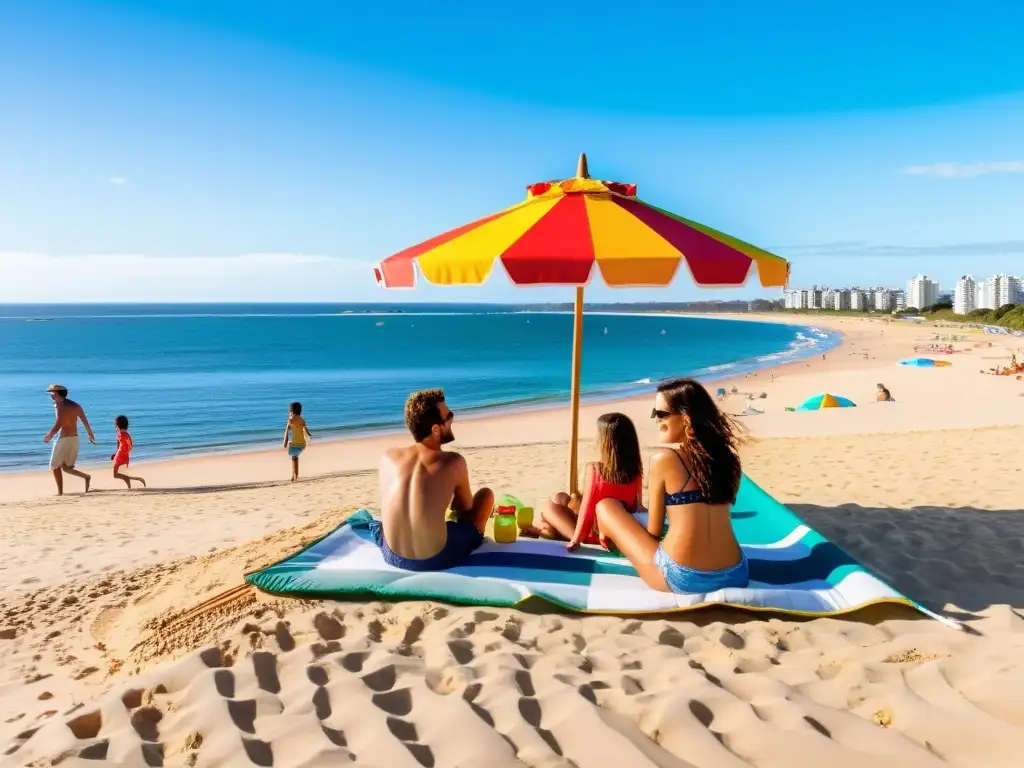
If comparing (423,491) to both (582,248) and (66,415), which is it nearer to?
(582,248)

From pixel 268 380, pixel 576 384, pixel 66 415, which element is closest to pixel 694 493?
pixel 576 384

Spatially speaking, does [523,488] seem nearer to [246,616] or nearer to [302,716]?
[246,616]

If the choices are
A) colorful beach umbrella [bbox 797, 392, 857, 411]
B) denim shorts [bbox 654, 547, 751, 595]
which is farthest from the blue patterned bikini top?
colorful beach umbrella [bbox 797, 392, 857, 411]

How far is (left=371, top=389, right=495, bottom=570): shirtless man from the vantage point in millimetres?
3855

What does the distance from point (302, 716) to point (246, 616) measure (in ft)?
3.73

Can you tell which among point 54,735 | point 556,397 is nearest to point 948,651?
point 54,735

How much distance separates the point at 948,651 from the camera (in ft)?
9.74

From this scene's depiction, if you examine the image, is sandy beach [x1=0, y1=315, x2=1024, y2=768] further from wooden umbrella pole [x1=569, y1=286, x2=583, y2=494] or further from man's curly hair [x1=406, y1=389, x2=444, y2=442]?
wooden umbrella pole [x1=569, y1=286, x2=583, y2=494]

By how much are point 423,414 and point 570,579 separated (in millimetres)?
1313

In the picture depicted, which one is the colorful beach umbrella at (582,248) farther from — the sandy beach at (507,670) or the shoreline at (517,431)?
the shoreline at (517,431)

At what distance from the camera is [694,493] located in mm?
3447

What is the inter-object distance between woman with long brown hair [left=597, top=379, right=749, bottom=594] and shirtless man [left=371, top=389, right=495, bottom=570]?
117 centimetres

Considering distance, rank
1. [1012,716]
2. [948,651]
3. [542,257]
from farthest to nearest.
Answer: [542,257], [948,651], [1012,716]

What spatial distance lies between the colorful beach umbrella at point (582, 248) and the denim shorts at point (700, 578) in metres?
1.58
